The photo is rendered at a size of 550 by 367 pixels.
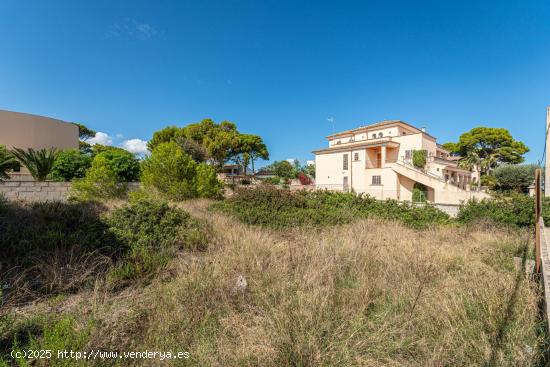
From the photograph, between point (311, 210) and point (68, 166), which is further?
point (68, 166)

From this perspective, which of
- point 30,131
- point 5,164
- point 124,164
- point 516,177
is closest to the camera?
point 5,164

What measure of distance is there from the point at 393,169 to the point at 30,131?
3386 centimetres

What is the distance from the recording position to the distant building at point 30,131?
20.6m

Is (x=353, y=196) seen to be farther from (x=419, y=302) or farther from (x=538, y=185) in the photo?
(x=419, y=302)

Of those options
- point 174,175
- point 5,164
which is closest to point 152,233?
point 174,175

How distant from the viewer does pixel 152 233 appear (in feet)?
15.8

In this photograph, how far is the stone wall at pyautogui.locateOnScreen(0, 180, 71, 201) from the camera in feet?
32.9

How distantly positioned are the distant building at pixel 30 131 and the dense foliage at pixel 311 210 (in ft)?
70.0

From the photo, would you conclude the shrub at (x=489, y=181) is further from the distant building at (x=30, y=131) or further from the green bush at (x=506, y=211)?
the distant building at (x=30, y=131)

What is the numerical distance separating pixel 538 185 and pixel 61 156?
806 inches

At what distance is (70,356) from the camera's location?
1.88 meters

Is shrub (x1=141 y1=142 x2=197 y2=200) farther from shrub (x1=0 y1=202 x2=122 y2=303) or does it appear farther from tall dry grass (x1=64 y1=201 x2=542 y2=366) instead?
tall dry grass (x1=64 y1=201 x2=542 y2=366)

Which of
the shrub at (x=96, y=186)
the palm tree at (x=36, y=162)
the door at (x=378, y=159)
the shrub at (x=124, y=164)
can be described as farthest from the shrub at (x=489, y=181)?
the palm tree at (x=36, y=162)

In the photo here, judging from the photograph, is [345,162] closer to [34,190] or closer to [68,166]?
[68,166]
